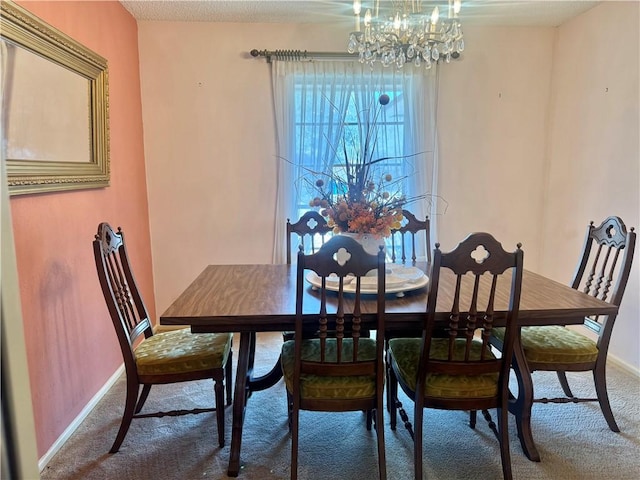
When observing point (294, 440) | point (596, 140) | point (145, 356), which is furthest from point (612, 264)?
point (145, 356)

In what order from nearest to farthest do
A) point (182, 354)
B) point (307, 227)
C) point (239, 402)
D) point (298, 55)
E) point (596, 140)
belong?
1. point (239, 402)
2. point (182, 354)
3. point (307, 227)
4. point (596, 140)
5. point (298, 55)

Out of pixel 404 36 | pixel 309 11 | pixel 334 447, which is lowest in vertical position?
pixel 334 447

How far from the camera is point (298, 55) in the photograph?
323 cm

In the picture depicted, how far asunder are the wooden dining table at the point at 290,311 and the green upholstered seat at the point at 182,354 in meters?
0.18

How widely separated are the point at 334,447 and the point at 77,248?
171 centimetres

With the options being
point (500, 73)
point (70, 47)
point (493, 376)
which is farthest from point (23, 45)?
point (500, 73)

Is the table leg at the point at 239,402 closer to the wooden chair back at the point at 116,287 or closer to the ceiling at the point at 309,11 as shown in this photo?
the wooden chair back at the point at 116,287

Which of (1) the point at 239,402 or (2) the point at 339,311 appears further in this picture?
(1) the point at 239,402

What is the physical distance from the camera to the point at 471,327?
162 cm

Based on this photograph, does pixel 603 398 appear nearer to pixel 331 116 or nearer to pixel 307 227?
pixel 307 227

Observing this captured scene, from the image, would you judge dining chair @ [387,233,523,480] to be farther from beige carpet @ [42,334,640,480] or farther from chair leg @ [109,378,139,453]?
chair leg @ [109,378,139,453]

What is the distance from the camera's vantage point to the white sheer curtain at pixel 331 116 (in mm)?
3270

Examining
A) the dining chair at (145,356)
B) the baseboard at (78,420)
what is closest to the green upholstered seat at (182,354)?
the dining chair at (145,356)

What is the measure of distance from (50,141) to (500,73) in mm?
3270
